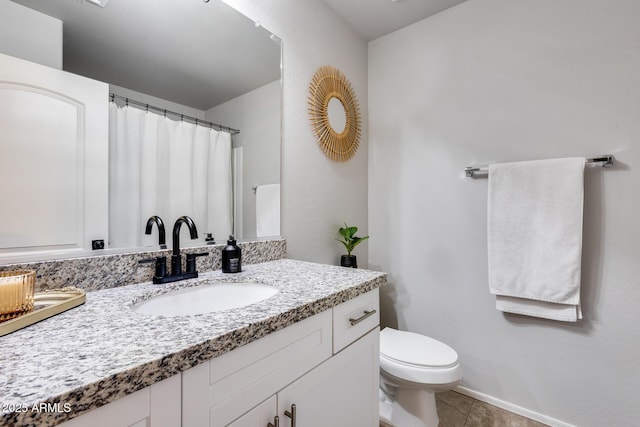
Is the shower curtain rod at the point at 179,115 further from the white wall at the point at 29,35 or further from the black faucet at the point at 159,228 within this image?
the black faucet at the point at 159,228

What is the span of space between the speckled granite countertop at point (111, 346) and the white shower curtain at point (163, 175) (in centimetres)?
25

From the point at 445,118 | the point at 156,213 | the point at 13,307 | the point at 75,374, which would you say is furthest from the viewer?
the point at 445,118

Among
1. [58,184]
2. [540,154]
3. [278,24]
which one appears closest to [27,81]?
[58,184]

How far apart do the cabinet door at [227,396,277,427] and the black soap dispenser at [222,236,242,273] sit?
1.79ft

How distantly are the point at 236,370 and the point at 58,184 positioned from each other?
2.34 ft

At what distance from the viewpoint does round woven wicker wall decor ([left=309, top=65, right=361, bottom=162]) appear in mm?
1655

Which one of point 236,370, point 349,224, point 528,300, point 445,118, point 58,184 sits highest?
point 445,118

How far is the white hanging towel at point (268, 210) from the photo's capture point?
4.49ft

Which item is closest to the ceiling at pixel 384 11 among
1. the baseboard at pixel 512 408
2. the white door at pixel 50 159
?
the white door at pixel 50 159

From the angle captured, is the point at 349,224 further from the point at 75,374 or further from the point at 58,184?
the point at 75,374

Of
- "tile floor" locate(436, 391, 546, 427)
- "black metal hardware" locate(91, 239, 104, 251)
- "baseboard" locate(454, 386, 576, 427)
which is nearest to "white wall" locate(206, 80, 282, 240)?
"black metal hardware" locate(91, 239, 104, 251)

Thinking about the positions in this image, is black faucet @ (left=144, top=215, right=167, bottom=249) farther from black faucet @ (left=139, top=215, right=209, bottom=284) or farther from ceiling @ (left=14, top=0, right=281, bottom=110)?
ceiling @ (left=14, top=0, right=281, bottom=110)

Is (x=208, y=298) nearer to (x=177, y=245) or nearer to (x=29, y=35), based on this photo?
(x=177, y=245)

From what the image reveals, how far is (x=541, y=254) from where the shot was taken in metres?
1.43
